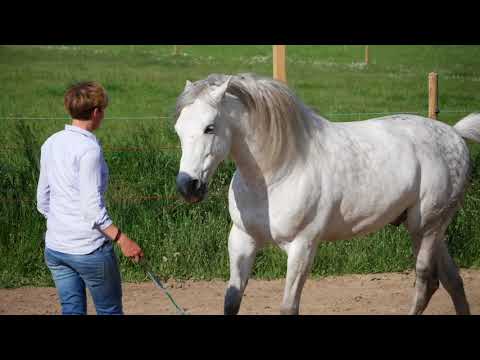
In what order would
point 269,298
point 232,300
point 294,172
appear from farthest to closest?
1. point 269,298
2. point 232,300
3. point 294,172

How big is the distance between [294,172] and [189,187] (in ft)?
2.70

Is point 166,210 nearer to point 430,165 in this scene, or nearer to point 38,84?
point 430,165

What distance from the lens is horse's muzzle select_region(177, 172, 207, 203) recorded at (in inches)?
142

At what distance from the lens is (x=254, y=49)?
69.7ft

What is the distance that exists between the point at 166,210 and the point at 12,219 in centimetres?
147

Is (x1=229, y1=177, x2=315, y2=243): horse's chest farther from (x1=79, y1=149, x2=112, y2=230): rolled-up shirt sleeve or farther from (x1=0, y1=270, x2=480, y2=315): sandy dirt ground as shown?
(x1=0, y1=270, x2=480, y2=315): sandy dirt ground

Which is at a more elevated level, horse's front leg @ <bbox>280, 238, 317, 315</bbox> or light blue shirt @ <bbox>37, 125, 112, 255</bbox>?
light blue shirt @ <bbox>37, 125, 112, 255</bbox>

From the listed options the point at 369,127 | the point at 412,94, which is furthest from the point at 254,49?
the point at 369,127

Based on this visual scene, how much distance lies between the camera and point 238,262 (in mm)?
4293

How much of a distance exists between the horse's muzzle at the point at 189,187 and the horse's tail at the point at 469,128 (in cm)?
265

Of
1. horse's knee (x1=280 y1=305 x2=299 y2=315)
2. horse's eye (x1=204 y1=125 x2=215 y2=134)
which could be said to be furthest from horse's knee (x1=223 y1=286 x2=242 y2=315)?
horse's eye (x1=204 y1=125 x2=215 y2=134)

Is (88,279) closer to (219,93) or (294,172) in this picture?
(219,93)

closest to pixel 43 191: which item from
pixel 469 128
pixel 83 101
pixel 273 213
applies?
pixel 83 101

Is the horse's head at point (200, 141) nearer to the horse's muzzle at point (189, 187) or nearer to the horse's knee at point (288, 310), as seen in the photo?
the horse's muzzle at point (189, 187)
